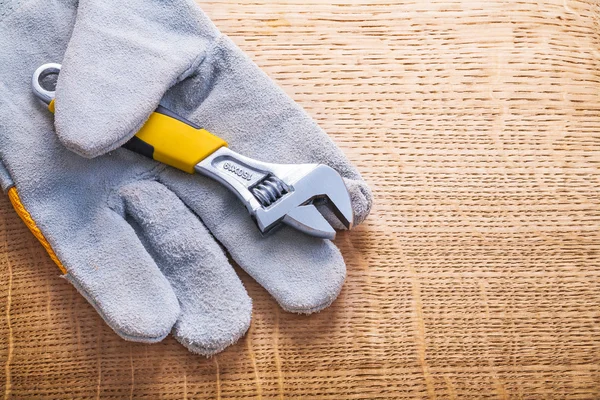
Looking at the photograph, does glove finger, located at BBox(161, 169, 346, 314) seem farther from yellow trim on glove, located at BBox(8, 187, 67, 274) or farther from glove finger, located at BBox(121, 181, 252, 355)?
yellow trim on glove, located at BBox(8, 187, 67, 274)

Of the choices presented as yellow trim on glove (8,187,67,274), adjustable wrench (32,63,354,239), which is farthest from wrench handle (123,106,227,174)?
yellow trim on glove (8,187,67,274)

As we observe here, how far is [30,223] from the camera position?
2.05 feet

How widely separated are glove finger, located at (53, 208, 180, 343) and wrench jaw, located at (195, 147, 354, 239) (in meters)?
0.11

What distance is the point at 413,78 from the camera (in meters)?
0.71

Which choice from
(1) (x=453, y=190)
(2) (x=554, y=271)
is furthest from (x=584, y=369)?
(1) (x=453, y=190)

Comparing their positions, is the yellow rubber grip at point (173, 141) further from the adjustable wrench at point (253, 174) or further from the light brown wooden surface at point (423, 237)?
the light brown wooden surface at point (423, 237)

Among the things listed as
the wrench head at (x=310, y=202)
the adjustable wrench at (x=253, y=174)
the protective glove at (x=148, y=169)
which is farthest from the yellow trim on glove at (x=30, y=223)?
the wrench head at (x=310, y=202)

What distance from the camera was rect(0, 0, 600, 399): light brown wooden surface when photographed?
624mm

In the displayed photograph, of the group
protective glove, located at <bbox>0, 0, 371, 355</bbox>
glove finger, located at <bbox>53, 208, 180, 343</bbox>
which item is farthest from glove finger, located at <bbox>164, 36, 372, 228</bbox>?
glove finger, located at <bbox>53, 208, 180, 343</bbox>

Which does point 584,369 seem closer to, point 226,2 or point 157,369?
point 157,369

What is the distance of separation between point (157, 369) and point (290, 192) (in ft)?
0.75

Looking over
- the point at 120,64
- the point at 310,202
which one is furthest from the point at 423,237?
the point at 120,64

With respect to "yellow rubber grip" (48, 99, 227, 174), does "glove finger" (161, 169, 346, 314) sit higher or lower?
lower

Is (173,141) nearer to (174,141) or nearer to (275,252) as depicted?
(174,141)
